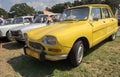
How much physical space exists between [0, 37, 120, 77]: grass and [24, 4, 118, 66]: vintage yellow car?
34cm

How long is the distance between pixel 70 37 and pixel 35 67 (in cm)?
149

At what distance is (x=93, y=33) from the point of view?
5703 mm

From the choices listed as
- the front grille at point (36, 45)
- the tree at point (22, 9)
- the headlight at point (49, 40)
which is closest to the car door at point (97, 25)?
the headlight at point (49, 40)

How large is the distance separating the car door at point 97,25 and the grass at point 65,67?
1.87 feet

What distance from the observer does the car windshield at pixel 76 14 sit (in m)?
5.93

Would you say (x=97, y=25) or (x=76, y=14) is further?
(x=76, y=14)

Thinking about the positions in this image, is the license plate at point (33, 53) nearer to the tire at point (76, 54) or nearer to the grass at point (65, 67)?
the grass at point (65, 67)

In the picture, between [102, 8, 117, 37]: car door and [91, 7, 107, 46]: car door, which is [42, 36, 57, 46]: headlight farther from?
[102, 8, 117, 37]: car door

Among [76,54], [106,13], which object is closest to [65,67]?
[76,54]

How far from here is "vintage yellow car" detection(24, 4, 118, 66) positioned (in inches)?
181

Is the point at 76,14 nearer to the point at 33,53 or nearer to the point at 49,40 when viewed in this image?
the point at 49,40

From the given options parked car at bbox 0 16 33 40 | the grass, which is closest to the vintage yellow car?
the grass

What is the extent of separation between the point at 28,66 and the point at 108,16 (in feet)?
13.0

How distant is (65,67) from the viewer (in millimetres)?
5160
